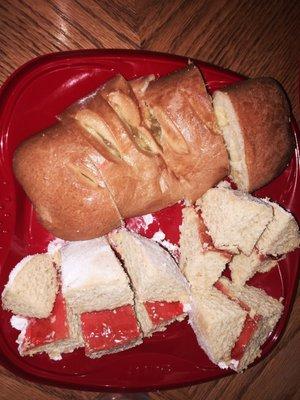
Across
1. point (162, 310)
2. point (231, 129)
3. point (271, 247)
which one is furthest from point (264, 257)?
→ point (231, 129)

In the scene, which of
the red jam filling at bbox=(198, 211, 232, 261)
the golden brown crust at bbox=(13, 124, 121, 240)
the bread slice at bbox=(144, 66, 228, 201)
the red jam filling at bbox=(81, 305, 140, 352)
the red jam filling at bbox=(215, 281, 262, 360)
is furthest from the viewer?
the red jam filling at bbox=(215, 281, 262, 360)

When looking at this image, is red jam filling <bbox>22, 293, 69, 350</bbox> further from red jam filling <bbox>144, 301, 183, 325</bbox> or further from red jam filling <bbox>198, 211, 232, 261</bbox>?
red jam filling <bbox>198, 211, 232, 261</bbox>

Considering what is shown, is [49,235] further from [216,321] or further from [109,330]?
[216,321]

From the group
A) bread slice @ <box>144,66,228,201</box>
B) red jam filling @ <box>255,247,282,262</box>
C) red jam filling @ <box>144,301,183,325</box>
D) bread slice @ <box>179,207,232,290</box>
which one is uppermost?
bread slice @ <box>144,66,228,201</box>

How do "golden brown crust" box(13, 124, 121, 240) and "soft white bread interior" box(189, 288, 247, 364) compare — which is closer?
"golden brown crust" box(13, 124, 121, 240)

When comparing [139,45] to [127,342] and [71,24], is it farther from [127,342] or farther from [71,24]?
[127,342]

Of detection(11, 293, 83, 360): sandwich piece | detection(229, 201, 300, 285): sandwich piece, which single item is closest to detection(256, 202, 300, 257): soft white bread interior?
detection(229, 201, 300, 285): sandwich piece
